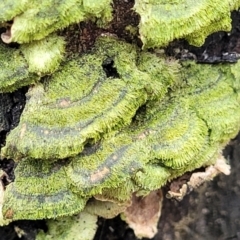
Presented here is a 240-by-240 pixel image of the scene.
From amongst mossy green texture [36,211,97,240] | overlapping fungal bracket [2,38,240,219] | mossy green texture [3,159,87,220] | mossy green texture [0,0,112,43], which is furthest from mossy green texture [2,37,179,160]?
mossy green texture [36,211,97,240]

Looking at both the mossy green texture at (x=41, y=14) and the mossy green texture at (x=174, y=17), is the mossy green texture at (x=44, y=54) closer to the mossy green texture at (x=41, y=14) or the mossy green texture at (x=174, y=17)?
the mossy green texture at (x=41, y=14)

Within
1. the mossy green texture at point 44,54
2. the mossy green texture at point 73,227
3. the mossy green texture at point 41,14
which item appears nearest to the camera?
the mossy green texture at point 41,14

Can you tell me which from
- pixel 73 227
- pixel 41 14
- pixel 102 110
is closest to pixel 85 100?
pixel 102 110

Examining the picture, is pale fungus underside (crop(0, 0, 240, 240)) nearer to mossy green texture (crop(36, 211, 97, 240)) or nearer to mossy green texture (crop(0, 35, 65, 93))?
mossy green texture (crop(0, 35, 65, 93))

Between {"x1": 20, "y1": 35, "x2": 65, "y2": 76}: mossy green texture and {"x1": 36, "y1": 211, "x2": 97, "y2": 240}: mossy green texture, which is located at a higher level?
{"x1": 20, "y1": 35, "x2": 65, "y2": 76}: mossy green texture

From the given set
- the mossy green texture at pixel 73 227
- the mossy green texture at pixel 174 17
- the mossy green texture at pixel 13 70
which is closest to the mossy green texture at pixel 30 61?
the mossy green texture at pixel 13 70

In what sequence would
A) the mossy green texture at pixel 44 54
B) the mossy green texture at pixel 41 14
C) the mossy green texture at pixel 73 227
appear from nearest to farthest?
the mossy green texture at pixel 41 14 → the mossy green texture at pixel 44 54 → the mossy green texture at pixel 73 227
